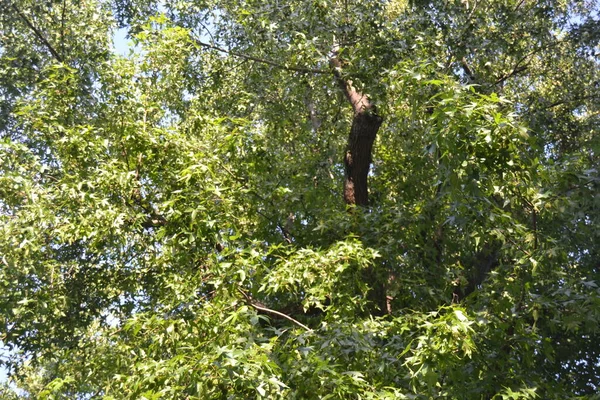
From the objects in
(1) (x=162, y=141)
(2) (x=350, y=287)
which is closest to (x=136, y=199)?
(1) (x=162, y=141)

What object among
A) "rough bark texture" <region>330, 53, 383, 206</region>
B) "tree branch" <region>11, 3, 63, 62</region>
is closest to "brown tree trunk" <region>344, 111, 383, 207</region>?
"rough bark texture" <region>330, 53, 383, 206</region>

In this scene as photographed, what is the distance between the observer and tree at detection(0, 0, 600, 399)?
232 inches

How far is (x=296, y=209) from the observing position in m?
8.52

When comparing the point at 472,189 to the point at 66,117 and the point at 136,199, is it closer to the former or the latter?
the point at 136,199

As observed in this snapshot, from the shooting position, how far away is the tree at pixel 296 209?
19.3ft

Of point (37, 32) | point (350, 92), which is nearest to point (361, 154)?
point (350, 92)

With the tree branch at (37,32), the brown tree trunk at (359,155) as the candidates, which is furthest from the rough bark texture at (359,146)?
the tree branch at (37,32)

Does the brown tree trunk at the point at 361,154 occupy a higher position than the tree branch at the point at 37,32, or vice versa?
the tree branch at the point at 37,32

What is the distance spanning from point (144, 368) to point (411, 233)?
3.56 m

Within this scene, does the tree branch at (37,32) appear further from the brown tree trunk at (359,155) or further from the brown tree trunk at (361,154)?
the brown tree trunk at (359,155)

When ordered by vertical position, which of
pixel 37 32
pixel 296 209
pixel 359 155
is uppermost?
pixel 37 32

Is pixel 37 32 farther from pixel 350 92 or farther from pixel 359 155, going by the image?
pixel 359 155

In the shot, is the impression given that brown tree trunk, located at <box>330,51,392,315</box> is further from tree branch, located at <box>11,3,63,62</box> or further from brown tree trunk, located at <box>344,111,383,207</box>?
tree branch, located at <box>11,3,63,62</box>

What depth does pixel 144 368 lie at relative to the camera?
18.3ft
